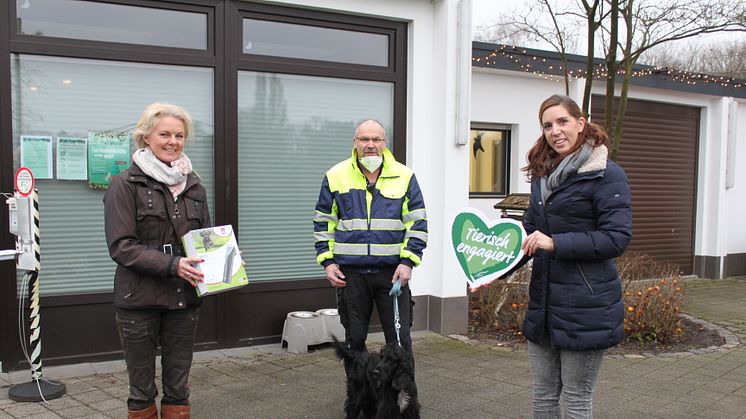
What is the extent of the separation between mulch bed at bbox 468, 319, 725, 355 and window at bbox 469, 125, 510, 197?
298 cm

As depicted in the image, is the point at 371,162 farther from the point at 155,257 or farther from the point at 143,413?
the point at 143,413

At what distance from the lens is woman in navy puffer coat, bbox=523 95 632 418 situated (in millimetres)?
2685

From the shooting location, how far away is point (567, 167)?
9.15 ft

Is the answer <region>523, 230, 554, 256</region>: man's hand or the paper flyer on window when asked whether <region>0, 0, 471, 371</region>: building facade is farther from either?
<region>523, 230, 554, 256</region>: man's hand

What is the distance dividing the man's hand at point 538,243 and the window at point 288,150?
3.75 m

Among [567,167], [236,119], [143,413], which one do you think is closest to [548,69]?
[236,119]

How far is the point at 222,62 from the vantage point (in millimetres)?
5664

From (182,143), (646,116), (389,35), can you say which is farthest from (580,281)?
(646,116)

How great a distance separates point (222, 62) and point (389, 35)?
1.81 meters

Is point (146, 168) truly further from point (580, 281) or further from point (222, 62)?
point (222, 62)

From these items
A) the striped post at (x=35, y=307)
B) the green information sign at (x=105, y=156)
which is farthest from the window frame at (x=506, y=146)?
the striped post at (x=35, y=307)

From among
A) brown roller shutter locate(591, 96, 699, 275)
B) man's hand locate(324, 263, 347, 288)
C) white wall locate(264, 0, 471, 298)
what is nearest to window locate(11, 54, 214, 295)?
white wall locate(264, 0, 471, 298)

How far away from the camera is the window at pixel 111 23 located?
16.5 ft

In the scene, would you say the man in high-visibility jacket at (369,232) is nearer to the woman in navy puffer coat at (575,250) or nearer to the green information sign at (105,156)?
the woman in navy puffer coat at (575,250)
